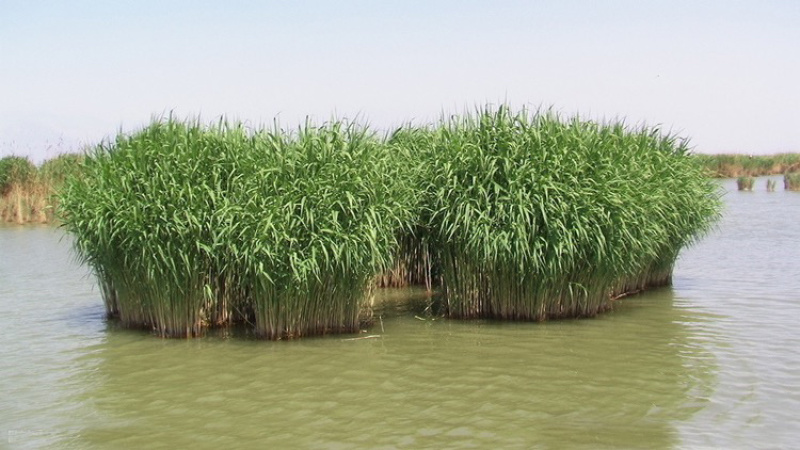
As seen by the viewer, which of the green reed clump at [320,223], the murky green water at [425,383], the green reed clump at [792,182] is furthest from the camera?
the green reed clump at [792,182]

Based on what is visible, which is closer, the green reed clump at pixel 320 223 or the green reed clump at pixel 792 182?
the green reed clump at pixel 320 223

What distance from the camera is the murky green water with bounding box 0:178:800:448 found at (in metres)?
7.02

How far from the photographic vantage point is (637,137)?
13836 mm

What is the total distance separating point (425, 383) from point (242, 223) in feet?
10.0

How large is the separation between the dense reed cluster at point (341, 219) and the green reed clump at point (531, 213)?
25 mm

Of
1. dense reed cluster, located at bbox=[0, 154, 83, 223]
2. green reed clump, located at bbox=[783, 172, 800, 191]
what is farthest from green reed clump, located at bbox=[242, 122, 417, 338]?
green reed clump, located at bbox=[783, 172, 800, 191]

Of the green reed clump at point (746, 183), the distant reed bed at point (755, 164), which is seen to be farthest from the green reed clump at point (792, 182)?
the distant reed bed at point (755, 164)

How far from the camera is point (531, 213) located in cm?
1080

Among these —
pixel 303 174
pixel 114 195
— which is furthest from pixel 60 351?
pixel 303 174

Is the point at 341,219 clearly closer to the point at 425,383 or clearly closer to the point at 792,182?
the point at 425,383

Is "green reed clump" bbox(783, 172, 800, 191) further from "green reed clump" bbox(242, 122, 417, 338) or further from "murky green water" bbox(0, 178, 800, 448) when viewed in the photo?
"green reed clump" bbox(242, 122, 417, 338)

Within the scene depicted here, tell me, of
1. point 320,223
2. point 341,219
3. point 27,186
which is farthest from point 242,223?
point 27,186

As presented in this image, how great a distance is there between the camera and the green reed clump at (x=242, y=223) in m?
9.92

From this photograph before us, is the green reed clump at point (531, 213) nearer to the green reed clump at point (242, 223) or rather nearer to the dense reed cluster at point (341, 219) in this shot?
the dense reed cluster at point (341, 219)
